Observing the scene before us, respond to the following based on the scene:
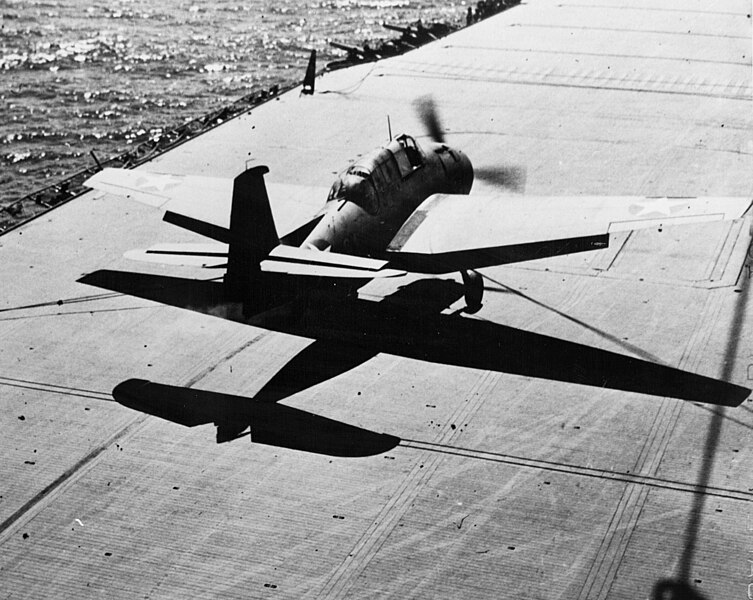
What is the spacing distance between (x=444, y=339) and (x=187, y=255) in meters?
6.50

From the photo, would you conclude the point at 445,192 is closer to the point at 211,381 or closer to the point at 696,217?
the point at 696,217

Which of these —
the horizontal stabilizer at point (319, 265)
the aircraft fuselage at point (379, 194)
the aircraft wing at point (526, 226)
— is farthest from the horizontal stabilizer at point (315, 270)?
the aircraft wing at point (526, 226)

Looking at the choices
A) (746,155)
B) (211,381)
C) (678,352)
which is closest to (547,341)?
(678,352)

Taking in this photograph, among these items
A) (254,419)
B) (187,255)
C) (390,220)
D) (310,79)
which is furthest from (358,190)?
(310,79)

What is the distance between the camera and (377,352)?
25.1 m

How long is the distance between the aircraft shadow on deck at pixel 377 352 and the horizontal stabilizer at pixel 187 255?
1.08m

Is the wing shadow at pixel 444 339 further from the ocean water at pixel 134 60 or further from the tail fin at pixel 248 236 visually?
the ocean water at pixel 134 60

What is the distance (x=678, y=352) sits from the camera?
24578 mm

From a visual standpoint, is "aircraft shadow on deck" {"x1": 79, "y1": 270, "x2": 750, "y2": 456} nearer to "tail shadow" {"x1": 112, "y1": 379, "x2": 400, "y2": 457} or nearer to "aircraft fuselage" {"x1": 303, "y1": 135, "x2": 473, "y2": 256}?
"tail shadow" {"x1": 112, "y1": 379, "x2": 400, "y2": 457}

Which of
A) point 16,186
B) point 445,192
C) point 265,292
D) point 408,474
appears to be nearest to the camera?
point 408,474

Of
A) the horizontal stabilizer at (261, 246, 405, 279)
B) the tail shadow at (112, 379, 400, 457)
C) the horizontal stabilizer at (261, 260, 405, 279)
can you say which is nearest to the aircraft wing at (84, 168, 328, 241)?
the horizontal stabilizer at (261, 246, 405, 279)

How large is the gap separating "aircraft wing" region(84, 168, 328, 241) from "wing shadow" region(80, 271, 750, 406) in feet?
6.10

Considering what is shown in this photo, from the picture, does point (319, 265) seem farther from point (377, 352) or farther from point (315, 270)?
point (377, 352)

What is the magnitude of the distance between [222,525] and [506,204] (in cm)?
1288
